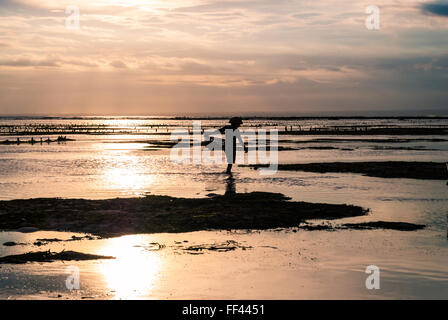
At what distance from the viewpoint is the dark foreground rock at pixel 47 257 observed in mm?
11766

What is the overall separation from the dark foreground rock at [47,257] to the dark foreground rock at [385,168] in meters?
19.7

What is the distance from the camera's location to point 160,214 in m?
17.2

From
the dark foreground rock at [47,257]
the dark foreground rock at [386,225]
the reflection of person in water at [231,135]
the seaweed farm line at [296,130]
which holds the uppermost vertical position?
the reflection of person in water at [231,135]

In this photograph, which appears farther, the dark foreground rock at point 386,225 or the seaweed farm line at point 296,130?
the seaweed farm line at point 296,130

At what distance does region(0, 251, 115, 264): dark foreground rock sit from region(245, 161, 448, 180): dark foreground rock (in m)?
19.7

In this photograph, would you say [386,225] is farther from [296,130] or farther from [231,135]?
[296,130]

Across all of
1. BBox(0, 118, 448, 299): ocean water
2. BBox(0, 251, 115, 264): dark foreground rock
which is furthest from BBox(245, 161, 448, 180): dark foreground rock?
BBox(0, 251, 115, 264): dark foreground rock

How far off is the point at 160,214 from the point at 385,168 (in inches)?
741

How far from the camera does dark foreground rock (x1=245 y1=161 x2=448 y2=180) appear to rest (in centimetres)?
2847

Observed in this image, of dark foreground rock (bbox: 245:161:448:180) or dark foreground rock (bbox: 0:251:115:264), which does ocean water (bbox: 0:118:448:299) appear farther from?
dark foreground rock (bbox: 245:161:448:180)

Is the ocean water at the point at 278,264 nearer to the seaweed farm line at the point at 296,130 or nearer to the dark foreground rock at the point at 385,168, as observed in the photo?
the dark foreground rock at the point at 385,168

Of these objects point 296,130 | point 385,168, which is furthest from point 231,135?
point 296,130

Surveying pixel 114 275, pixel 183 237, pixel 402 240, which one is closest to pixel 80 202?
pixel 183 237

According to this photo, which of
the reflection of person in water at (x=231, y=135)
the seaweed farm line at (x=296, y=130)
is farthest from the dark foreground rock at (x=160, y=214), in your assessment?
the seaweed farm line at (x=296, y=130)
